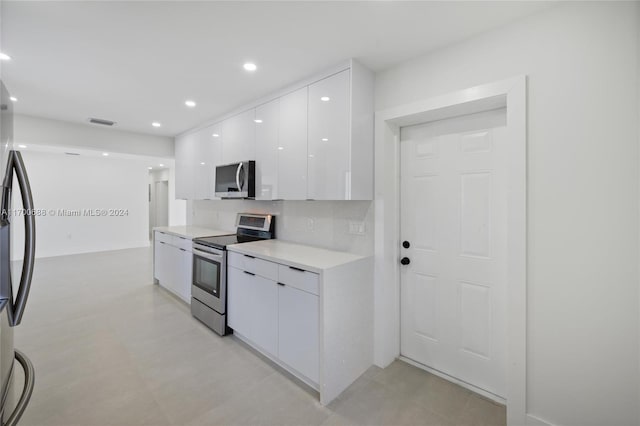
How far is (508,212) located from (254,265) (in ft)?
6.44

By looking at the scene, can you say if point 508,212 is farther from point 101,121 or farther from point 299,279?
point 101,121

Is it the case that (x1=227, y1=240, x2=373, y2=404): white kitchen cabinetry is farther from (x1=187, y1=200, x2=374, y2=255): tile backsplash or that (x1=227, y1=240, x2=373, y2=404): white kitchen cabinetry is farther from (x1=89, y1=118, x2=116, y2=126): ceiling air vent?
(x1=89, y1=118, x2=116, y2=126): ceiling air vent

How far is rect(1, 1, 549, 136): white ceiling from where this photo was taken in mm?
1650

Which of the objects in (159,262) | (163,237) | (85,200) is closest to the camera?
(163,237)

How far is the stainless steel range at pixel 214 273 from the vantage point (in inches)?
110

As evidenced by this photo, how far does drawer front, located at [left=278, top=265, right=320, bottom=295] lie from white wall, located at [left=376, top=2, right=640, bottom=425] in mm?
1349

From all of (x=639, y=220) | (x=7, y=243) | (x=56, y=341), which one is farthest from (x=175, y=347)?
(x=639, y=220)

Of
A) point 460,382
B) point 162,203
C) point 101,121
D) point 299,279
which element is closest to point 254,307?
point 299,279

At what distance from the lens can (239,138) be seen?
3334 millimetres

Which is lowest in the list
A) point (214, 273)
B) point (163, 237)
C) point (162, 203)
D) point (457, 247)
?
point (214, 273)

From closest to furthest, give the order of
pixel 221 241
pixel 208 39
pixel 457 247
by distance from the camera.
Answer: pixel 208 39
pixel 457 247
pixel 221 241

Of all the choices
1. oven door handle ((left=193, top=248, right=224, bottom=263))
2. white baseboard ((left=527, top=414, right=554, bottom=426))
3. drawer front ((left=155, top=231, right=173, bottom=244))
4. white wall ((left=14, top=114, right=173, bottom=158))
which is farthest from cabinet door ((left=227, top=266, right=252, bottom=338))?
white wall ((left=14, top=114, right=173, bottom=158))

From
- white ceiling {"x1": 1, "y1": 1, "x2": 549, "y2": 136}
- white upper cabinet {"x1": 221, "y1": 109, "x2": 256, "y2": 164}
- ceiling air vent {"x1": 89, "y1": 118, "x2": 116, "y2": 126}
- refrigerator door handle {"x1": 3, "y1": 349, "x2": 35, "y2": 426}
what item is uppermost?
ceiling air vent {"x1": 89, "y1": 118, "x2": 116, "y2": 126}

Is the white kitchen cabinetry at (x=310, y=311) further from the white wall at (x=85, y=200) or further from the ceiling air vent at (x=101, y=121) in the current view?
the white wall at (x=85, y=200)
